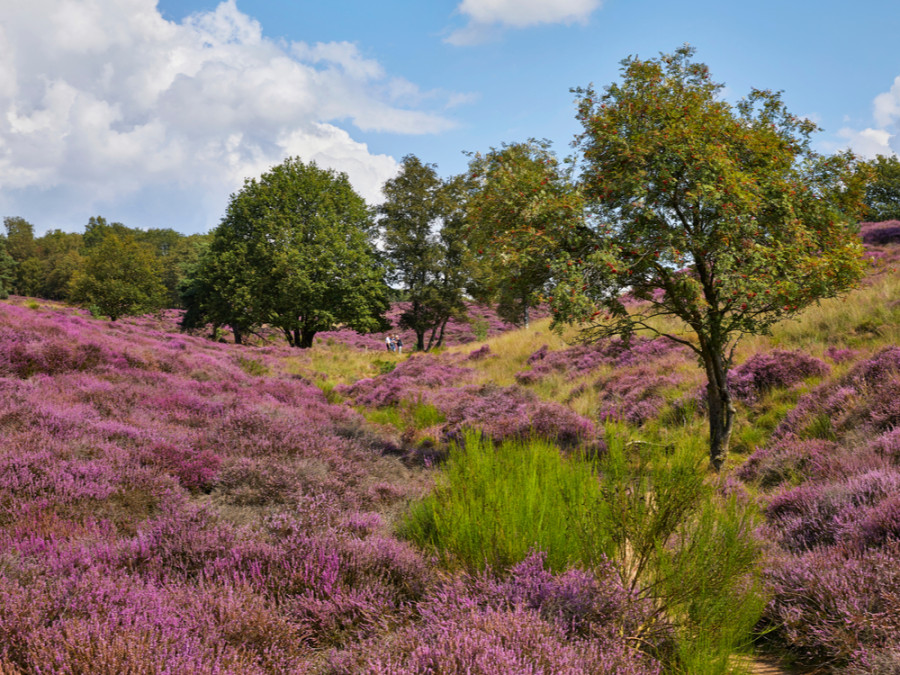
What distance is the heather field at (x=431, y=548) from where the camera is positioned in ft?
7.77

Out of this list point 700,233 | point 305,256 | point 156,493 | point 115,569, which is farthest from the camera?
point 305,256

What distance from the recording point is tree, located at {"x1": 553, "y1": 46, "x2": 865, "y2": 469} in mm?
6136

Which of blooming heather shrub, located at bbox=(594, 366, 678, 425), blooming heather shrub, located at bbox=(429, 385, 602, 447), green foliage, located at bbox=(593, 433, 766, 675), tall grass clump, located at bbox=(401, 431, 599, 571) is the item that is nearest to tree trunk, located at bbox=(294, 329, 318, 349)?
blooming heather shrub, located at bbox=(429, 385, 602, 447)

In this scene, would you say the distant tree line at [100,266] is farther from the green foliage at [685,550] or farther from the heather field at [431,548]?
the green foliage at [685,550]

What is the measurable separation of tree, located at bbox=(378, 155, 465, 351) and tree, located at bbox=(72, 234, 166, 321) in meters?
21.0

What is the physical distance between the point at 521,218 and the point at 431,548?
499 cm

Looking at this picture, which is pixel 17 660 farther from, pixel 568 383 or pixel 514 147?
pixel 568 383

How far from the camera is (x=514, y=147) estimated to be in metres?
7.88

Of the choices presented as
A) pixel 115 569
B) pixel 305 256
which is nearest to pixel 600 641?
pixel 115 569

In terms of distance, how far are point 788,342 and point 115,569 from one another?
46.7ft

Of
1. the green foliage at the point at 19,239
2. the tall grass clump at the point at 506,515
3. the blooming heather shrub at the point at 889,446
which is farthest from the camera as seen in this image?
the green foliage at the point at 19,239

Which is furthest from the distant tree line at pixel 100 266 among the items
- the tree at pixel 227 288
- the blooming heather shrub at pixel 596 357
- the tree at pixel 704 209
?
the tree at pixel 704 209

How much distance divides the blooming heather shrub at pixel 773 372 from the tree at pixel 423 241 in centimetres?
2211

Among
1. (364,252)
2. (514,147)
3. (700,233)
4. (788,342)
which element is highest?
(364,252)
